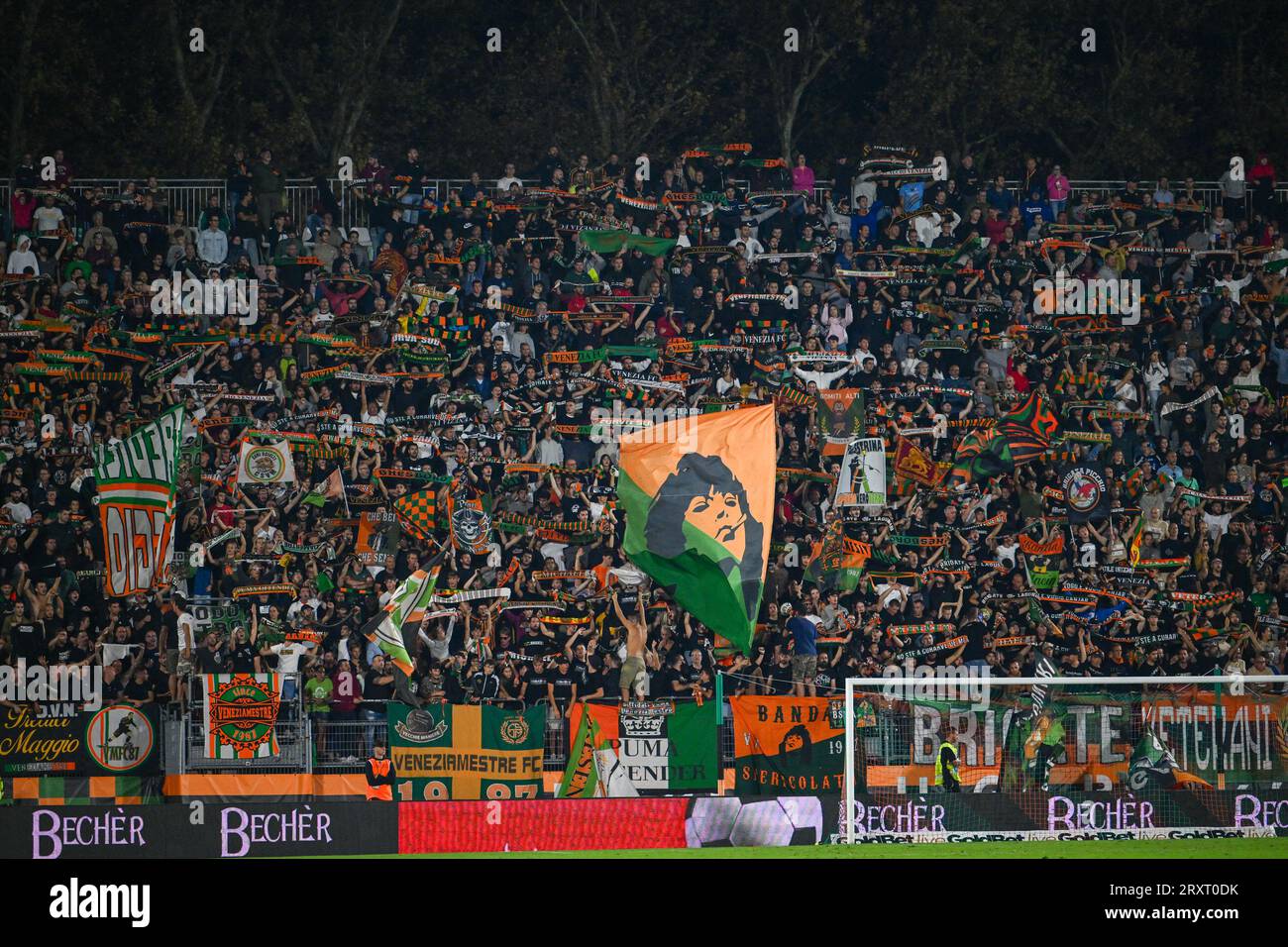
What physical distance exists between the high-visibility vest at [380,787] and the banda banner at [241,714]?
127 cm

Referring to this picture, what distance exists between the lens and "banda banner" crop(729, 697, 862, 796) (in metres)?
17.6

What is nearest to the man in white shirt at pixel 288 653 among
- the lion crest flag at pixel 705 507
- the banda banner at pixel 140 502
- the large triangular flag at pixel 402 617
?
the large triangular flag at pixel 402 617

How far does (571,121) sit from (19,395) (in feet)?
54.7

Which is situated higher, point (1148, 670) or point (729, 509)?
point (729, 509)

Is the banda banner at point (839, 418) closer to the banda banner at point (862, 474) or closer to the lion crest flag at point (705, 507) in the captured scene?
the banda banner at point (862, 474)

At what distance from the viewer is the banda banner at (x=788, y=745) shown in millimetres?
17594

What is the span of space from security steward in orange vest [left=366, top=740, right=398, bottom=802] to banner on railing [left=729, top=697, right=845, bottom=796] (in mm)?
3879

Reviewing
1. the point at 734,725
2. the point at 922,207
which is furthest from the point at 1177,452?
the point at 734,725

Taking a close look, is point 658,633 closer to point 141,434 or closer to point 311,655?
point 311,655

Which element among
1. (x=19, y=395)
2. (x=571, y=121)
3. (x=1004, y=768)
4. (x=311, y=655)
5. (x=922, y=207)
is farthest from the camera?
(x=571, y=121)

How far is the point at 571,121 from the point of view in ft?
118

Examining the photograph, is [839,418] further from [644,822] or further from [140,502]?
[140,502]

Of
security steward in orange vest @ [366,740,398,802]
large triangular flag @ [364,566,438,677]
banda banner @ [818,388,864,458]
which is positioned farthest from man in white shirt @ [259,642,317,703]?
banda banner @ [818,388,864,458]

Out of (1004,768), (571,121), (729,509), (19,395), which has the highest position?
(571,121)
